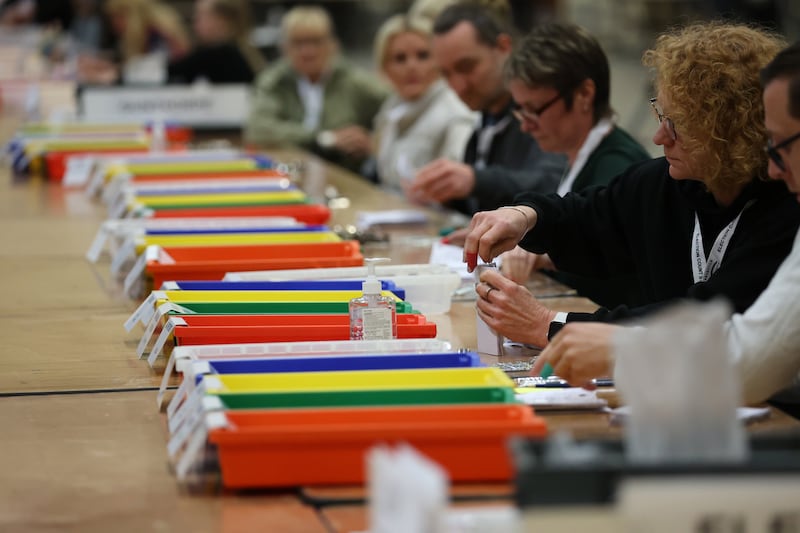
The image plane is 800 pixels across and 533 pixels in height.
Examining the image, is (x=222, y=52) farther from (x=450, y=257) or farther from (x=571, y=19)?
(x=571, y=19)

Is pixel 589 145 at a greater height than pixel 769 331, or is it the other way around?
pixel 589 145

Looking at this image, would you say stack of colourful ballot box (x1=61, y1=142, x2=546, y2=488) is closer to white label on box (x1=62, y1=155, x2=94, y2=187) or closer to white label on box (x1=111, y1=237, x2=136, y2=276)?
white label on box (x1=111, y1=237, x2=136, y2=276)

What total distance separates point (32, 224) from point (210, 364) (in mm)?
2674

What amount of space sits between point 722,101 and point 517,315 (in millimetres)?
550

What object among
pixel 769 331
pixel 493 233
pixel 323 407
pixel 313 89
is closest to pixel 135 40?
pixel 313 89

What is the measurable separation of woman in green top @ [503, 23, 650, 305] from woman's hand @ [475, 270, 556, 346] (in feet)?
2.92

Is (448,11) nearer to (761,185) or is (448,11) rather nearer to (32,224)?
(32,224)

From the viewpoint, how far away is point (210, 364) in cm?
204

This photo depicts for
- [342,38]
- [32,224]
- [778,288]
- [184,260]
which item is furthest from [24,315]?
[342,38]

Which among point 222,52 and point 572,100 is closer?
point 572,100

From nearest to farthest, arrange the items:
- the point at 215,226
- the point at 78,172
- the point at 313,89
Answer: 1. the point at 215,226
2. the point at 78,172
3. the point at 313,89

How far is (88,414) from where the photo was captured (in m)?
2.20

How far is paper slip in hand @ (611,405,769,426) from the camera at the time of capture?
1991 mm

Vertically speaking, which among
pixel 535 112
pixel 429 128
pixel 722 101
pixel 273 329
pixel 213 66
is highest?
pixel 722 101
